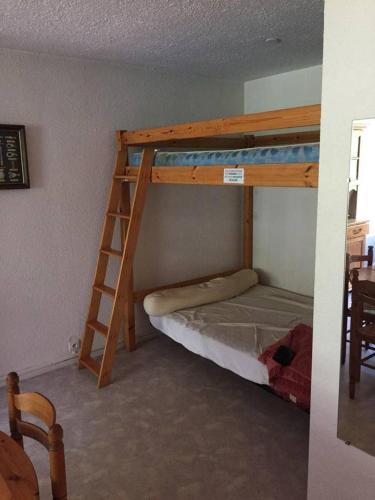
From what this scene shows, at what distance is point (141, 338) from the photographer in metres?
3.86

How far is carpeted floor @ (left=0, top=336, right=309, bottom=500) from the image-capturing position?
2.14m

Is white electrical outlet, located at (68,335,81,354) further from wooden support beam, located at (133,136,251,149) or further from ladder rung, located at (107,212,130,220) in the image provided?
wooden support beam, located at (133,136,251,149)

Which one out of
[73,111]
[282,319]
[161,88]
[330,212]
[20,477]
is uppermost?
[161,88]

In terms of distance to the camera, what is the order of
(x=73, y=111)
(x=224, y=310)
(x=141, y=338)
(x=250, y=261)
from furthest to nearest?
1. (x=250, y=261)
2. (x=141, y=338)
3. (x=224, y=310)
4. (x=73, y=111)

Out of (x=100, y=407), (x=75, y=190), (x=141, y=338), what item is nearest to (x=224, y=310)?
(x=141, y=338)

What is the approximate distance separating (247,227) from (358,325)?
8.67 feet

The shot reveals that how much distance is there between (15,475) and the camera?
125 centimetres

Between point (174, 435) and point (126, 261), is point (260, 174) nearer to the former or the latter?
point (126, 261)

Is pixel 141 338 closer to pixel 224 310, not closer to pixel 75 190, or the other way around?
pixel 224 310

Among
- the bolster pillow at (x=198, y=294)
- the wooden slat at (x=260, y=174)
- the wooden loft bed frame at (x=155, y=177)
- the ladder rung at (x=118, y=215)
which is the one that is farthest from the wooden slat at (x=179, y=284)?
the wooden slat at (x=260, y=174)

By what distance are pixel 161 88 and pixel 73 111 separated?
85 centimetres

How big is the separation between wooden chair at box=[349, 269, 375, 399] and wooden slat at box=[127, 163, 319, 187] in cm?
49

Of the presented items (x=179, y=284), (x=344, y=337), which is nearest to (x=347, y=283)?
(x=344, y=337)

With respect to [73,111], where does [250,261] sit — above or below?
below
